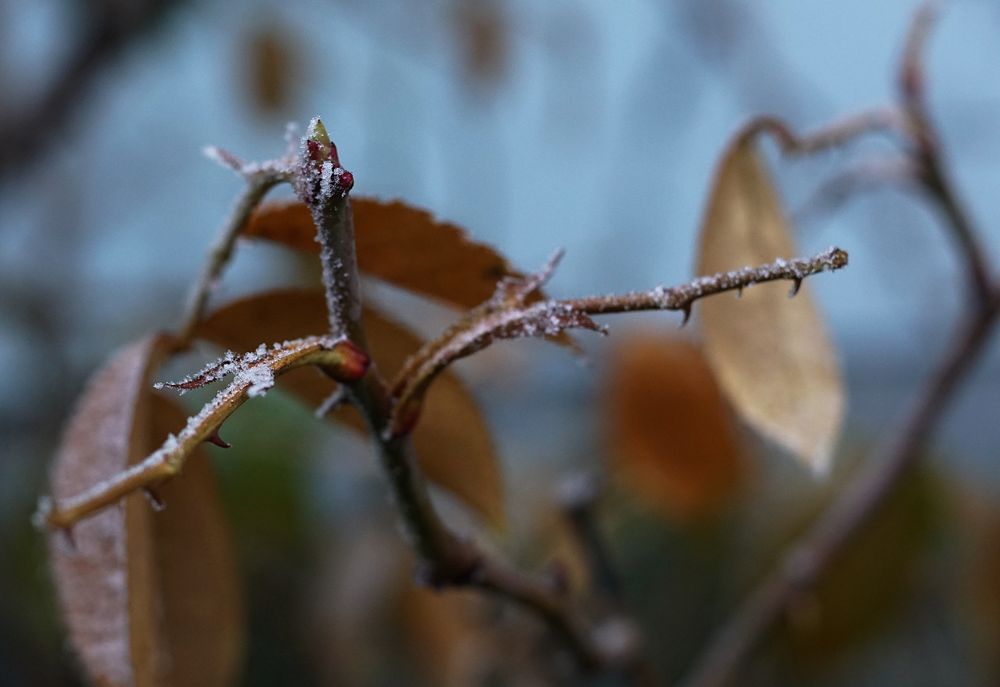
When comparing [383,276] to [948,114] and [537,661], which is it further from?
[948,114]

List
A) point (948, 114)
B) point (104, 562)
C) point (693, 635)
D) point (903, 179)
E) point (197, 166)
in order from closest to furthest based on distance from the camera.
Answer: point (104, 562) < point (903, 179) < point (693, 635) < point (948, 114) < point (197, 166)

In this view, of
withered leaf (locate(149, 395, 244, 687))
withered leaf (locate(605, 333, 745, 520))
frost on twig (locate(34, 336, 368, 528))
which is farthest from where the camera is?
withered leaf (locate(605, 333, 745, 520))

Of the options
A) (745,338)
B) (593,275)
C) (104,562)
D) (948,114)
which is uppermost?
(948,114)

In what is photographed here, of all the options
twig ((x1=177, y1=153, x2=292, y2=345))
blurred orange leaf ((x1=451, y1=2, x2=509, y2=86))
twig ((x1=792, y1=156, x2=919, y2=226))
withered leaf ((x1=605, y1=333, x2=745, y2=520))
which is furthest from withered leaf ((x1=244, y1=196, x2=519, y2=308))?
blurred orange leaf ((x1=451, y1=2, x2=509, y2=86))

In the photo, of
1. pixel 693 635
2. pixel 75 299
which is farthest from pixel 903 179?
pixel 75 299

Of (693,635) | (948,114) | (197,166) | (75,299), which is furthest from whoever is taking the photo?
(197,166)

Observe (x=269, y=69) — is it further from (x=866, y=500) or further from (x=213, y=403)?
(x=213, y=403)

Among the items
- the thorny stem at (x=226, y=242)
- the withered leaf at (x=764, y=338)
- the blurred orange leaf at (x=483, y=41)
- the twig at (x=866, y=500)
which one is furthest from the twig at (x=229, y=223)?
the blurred orange leaf at (x=483, y=41)

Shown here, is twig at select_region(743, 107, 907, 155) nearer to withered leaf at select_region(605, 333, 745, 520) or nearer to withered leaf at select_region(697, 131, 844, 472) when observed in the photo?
withered leaf at select_region(697, 131, 844, 472)

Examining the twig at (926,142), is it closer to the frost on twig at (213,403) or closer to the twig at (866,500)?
the twig at (866,500)
